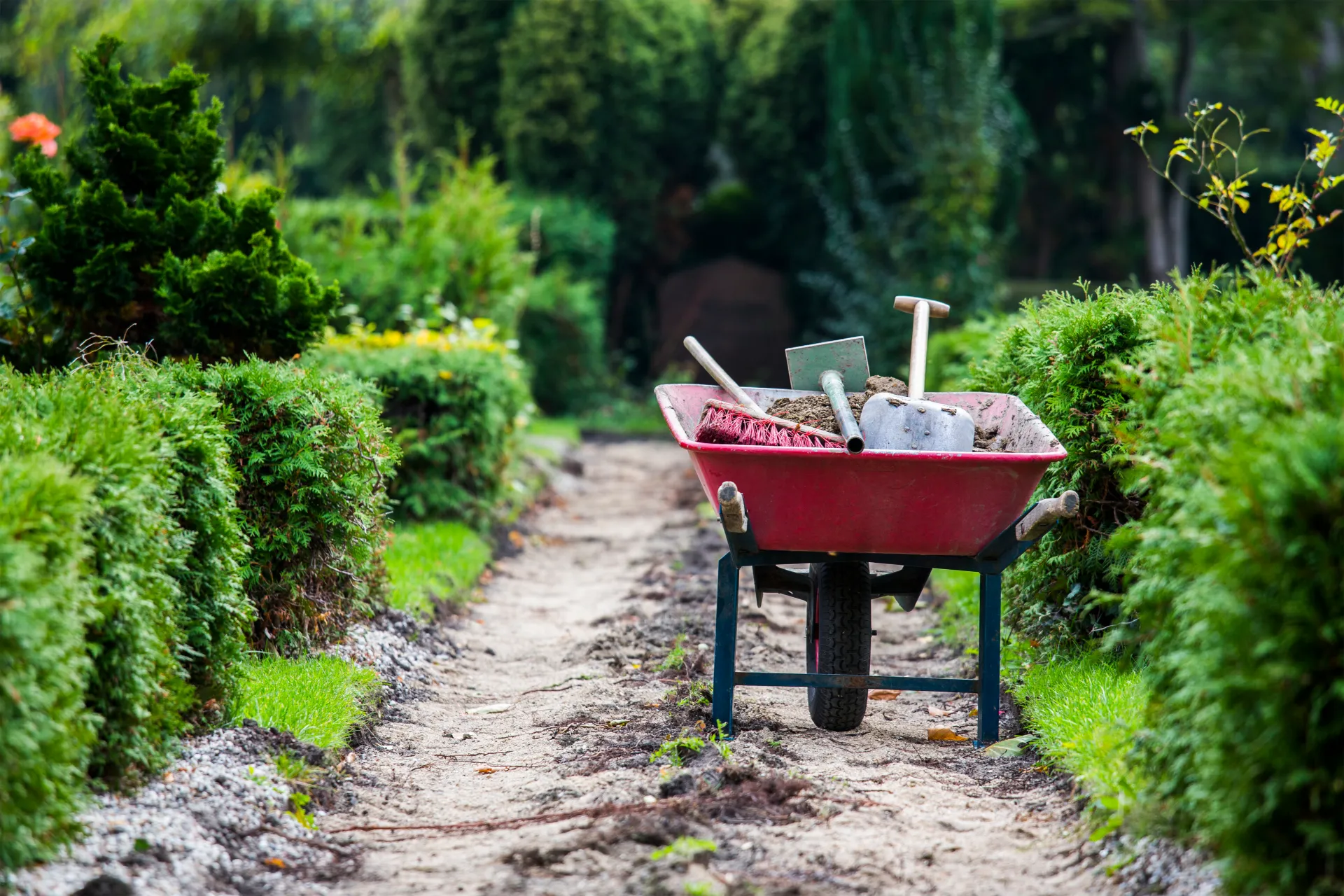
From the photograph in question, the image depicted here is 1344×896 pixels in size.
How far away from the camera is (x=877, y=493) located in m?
3.57

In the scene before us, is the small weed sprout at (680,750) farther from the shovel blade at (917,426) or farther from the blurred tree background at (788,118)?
the blurred tree background at (788,118)

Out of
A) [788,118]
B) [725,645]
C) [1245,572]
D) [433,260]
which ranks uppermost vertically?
[788,118]

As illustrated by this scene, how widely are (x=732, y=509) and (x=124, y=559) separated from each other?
161 centimetres

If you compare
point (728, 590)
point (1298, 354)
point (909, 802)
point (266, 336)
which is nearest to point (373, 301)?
point (266, 336)

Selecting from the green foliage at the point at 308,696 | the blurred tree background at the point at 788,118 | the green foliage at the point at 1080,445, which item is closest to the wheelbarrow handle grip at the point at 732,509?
the green foliage at the point at 1080,445

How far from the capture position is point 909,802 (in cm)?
338

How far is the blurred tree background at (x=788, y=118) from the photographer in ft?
41.3

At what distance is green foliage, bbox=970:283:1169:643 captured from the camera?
4141 mm

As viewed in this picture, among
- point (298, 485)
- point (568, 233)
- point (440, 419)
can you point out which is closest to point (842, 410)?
point (298, 485)

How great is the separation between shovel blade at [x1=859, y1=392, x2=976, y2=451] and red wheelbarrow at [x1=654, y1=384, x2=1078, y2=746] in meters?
0.22

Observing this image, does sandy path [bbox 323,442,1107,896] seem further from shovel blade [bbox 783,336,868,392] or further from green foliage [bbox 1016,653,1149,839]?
shovel blade [bbox 783,336,868,392]

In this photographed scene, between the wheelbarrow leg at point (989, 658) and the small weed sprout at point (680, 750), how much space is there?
97cm

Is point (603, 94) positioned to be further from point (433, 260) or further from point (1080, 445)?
point (1080, 445)

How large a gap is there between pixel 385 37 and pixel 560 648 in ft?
43.2
